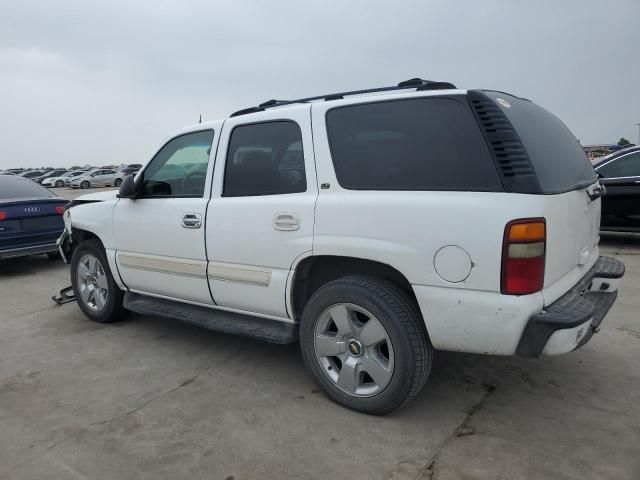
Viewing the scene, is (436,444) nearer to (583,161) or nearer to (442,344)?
(442,344)

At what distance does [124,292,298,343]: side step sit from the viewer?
3250 mm

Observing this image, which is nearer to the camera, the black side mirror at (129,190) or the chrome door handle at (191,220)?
the chrome door handle at (191,220)

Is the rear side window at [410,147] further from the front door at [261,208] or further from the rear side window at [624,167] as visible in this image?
the rear side window at [624,167]

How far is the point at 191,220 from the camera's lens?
11.9ft

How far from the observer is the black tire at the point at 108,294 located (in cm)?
456

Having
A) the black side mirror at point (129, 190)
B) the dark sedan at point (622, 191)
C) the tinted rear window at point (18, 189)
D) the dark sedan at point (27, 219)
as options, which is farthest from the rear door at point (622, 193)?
the tinted rear window at point (18, 189)

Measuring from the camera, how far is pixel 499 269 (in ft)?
7.82

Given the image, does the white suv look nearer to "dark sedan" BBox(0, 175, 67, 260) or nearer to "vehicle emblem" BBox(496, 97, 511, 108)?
"vehicle emblem" BBox(496, 97, 511, 108)

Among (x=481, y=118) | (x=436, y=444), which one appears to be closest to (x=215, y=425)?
(x=436, y=444)

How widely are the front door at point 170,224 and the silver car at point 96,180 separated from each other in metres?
36.7

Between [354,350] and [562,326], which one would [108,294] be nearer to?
[354,350]

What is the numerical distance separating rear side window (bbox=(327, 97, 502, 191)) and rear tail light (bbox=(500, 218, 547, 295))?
235 mm

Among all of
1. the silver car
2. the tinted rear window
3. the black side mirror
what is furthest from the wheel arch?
the silver car

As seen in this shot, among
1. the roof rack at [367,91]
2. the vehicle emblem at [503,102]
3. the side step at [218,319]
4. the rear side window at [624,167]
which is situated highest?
the roof rack at [367,91]
